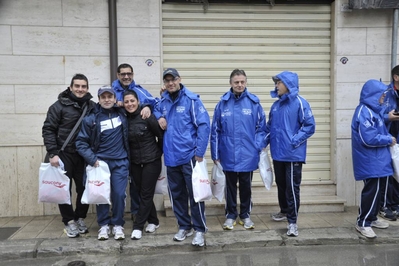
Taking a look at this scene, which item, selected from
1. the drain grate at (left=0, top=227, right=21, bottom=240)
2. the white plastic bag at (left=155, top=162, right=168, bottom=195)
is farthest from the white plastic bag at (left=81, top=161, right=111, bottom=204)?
the drain grate at (left=0, top=227, right=21, bottom=240)

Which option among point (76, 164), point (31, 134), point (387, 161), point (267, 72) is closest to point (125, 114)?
point (76, 164)

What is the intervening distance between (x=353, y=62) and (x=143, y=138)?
3.87 metres

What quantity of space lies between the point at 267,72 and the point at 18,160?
169 inches

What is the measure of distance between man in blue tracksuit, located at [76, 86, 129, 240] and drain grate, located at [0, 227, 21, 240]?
1.34 m

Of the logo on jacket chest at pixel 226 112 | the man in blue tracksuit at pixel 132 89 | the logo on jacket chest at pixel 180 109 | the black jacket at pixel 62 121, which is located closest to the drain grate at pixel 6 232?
the black jacket at pixel 62 121

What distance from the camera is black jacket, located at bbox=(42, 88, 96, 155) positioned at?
15.1ft

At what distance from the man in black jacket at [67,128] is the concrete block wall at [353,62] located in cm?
406

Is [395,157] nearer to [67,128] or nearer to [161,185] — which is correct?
[161,185]

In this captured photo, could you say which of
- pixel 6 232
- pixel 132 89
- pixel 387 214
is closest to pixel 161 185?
pixel 132 89

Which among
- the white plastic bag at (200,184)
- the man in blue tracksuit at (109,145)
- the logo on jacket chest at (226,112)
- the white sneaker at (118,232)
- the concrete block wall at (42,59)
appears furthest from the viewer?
the concrete block wall at (42,59)

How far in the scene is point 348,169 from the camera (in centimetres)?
632

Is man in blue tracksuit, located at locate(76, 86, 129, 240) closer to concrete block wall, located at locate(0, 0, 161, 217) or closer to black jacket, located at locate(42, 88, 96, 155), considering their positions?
black jacket, located at locate(42, 88, 96, 155)

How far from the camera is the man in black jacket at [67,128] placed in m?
4.59

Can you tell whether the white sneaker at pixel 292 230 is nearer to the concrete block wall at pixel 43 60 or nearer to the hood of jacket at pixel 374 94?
the hood of jacket at pixel 374 94
